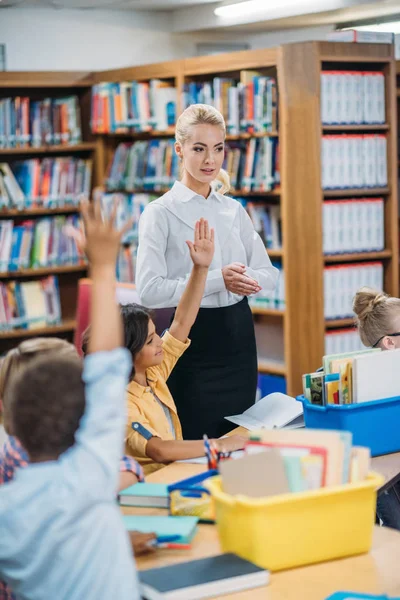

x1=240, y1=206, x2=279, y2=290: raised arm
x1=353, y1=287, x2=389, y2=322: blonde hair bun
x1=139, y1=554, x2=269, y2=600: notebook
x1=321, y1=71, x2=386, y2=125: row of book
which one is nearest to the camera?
x1=139, y1=554, x2=269, y2=600: notebook

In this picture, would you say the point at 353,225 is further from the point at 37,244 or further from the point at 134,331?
the point at 134,331

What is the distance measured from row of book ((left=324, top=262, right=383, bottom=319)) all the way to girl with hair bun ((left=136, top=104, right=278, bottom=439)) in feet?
6.74

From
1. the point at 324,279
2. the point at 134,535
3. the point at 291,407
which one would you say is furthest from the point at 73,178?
the point at 134,535

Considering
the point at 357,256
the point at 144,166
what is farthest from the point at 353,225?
the point at 144,166

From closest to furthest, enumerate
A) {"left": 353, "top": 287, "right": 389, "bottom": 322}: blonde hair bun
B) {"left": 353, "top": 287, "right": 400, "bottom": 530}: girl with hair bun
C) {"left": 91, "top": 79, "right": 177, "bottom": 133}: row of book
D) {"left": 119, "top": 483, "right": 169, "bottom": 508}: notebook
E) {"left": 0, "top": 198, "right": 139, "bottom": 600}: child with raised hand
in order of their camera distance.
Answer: {"left": 0, "top": 198, "right": 139, "bottom": 600}: child with raised hand < {"left": 119, "top": 483, "right": 169, "bottom": 508}: notebook < {"left": 353, "top": 287, "right": 400, "bottom": 530}: girl with hair bun < {"left": 353, "top": 287, "right": 389, "bottom": 322}: blonde hair bun < {"left": 91, "top": 79, "right": 177, "bottom": 133}: row of book

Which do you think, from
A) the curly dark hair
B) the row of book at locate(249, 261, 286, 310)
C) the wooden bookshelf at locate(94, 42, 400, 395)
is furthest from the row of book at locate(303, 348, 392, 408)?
the row of book at locate(249, 261, 286, 310)

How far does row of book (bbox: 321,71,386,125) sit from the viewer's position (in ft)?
16.7

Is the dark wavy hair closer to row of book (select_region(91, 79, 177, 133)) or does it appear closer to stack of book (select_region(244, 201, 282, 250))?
stack of book (select_region(244, 201, 282, 250))

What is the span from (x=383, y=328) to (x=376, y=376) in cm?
41

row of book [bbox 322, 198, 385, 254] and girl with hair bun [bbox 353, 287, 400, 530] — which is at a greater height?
row of book [bbox 322, 198, 385, 254]

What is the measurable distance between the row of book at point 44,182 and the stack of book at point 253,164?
128cm

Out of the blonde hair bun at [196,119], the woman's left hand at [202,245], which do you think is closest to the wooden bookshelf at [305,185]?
the blonde hair bun at [196,119]

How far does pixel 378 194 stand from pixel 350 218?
0.35 m

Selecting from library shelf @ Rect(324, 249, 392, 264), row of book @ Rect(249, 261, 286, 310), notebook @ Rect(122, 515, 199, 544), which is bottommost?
notebook @ Rect(122, 515, 199, 544)
